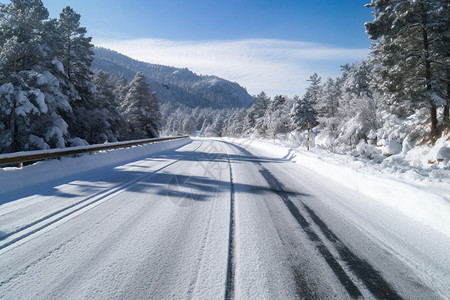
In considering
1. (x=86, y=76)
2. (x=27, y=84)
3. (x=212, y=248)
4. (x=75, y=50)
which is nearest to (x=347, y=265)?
(x=212, y=248)

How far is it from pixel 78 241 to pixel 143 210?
4.56 ft

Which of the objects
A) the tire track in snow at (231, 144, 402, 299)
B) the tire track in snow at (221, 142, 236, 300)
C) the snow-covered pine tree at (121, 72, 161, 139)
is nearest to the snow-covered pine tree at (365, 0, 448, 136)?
the tire track in snow at (231, 144, 402, 299)

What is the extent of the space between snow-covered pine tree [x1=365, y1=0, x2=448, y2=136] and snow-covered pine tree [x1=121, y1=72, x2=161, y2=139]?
96.9 ft

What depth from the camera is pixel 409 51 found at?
12.4m

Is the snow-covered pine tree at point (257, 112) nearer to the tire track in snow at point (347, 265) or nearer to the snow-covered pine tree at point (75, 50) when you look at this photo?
the snow-covered pine tree at point (75, 50)

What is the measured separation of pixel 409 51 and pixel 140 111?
31.4 metres

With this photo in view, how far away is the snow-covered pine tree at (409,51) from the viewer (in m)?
11.5

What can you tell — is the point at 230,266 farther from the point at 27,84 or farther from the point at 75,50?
the point at 75,50

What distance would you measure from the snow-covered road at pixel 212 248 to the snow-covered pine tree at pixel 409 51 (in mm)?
10892

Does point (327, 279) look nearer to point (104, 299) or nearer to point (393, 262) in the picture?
point (393, 262)

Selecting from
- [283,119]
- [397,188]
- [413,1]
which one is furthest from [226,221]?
[283,119]

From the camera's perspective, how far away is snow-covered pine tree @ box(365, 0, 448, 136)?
11492mm

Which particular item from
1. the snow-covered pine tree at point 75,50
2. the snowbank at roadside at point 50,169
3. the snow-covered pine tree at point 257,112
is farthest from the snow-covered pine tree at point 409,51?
the snow-covered pine tree at point 257,112

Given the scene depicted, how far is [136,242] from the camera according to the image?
10.5 feet
